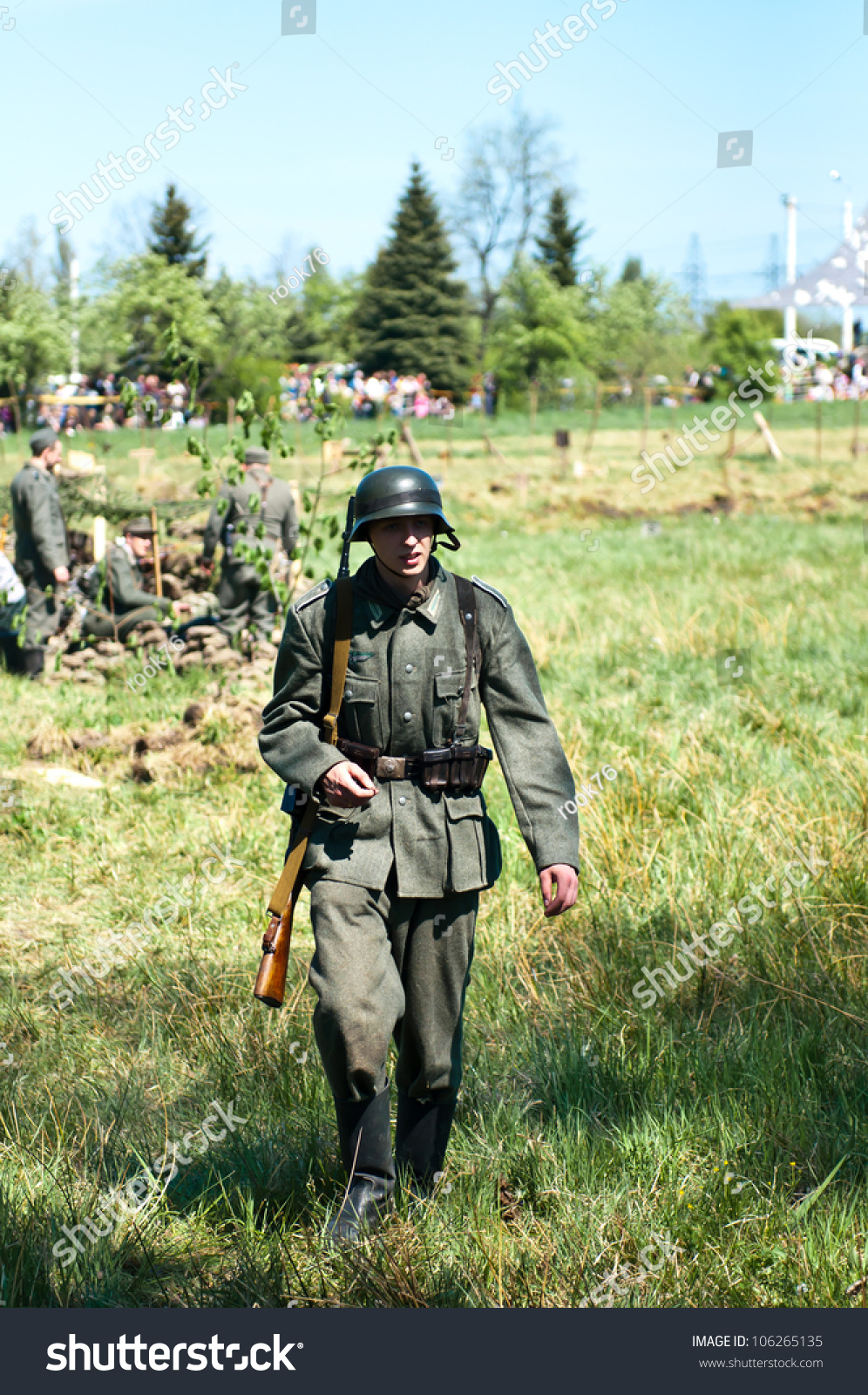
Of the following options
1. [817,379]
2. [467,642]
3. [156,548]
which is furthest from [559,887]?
[817,379]

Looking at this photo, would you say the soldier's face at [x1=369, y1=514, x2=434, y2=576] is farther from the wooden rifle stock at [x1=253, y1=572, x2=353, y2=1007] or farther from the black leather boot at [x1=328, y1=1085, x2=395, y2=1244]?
the black leather boot at [x1=328, y1=1085, x2=395, y2=1244]

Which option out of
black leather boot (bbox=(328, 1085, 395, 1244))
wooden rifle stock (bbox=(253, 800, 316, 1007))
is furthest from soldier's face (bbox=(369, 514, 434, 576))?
black leather boot (bbox=(328, 1085, 395, 1244))

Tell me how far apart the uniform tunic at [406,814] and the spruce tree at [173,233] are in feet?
187

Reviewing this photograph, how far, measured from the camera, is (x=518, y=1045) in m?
4.08

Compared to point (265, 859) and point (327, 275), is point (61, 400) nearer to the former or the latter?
point (265, 859)

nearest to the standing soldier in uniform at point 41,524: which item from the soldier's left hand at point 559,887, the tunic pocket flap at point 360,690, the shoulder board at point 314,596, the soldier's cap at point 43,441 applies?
the soldier's cap at point 43,441

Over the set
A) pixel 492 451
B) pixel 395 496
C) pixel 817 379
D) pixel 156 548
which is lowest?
pixel 156 548

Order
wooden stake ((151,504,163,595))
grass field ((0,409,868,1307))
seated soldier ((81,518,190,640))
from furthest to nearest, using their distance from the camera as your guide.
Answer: wooden stake ((151,504,163,595))
seated soldier ((81,518,190,640))
grass field ((0,409,868,1307))

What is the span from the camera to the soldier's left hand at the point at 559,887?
3.21 m

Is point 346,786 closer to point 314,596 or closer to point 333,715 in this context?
point 333,715

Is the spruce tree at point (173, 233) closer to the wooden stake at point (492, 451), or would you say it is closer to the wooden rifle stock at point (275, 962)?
the wooden stake at point (492, 451)

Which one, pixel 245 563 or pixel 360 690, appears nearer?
pixel 360 690

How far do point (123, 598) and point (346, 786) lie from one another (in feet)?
26.8

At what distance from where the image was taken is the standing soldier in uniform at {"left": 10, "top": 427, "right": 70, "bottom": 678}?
10.8 m
